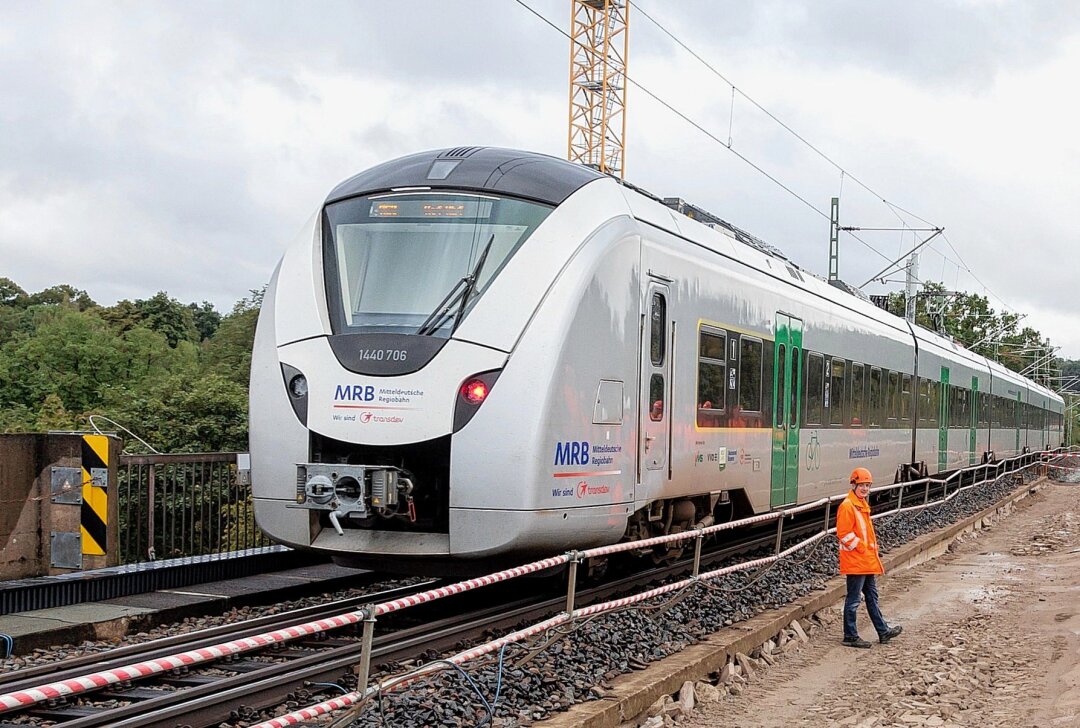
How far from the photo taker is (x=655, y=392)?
34.1 ft

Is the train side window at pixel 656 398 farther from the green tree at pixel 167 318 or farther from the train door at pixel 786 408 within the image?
the green tree at pixel 167 318

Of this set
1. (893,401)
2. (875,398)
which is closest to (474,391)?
(875,398)

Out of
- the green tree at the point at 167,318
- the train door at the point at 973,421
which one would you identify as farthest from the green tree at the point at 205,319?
the train door at the point at 973,421

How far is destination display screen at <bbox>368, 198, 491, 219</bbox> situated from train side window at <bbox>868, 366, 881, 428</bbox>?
11562 mm

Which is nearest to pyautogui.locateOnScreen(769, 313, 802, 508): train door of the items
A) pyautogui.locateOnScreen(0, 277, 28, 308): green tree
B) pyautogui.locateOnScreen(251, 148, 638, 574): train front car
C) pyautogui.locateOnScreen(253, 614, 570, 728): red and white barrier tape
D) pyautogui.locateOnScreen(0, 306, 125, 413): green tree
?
pyautogui.locateOnScreen(251, 148, 638, 574): train front car

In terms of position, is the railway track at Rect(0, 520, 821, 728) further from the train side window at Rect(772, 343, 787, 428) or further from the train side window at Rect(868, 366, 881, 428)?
the train side window at Rect(868, 366, 881, 428)

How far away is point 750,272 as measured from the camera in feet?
44.3

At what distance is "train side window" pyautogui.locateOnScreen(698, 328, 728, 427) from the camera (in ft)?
38.0

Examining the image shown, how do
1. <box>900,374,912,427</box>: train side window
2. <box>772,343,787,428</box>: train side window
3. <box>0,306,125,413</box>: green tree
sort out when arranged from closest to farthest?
<box>772,343,787,428</box>: train side window, <box>900,374,912,427</box>: train side window, <box>0,306,125,413</box>: green tree

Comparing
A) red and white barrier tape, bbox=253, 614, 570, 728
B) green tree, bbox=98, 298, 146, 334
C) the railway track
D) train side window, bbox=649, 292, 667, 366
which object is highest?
green tree, bbox=98, 298, 146, 334

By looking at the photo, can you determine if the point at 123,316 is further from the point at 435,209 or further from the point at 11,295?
the point at 435,209

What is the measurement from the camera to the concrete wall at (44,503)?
10.0 m

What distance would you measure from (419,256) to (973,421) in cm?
2648

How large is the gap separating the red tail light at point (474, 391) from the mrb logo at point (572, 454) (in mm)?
647
